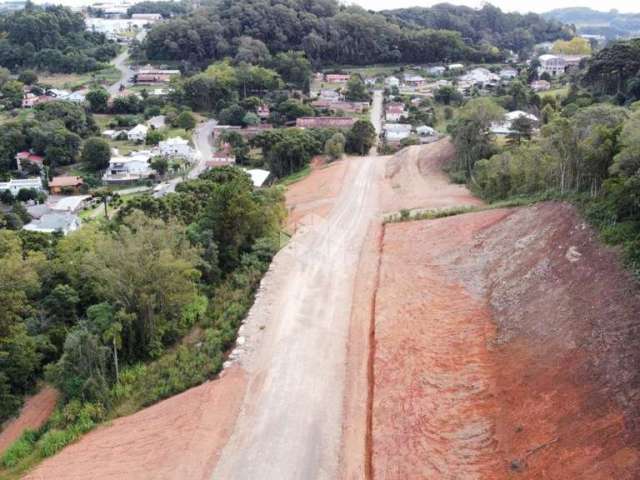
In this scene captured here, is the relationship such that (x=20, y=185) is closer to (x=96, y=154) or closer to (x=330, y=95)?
(x=96, y=154)

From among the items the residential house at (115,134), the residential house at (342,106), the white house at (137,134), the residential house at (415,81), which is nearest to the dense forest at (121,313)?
the white house at (137,134)

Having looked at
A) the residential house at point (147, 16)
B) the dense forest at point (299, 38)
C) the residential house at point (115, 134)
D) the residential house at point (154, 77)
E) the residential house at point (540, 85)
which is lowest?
the residential house at point (115, 134)

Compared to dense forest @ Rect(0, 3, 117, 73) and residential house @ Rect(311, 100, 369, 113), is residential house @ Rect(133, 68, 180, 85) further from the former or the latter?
residential house @ Rect(311, 100, 369, 113)

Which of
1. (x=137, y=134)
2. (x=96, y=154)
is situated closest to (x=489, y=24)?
(x=137, y=134)

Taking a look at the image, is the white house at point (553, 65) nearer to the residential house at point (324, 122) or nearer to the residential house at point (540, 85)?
the residential house at point (540, 85)

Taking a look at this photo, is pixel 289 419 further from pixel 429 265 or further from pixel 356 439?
pixel 429 265

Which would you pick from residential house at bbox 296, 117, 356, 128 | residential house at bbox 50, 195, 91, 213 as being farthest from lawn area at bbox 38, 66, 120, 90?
residential house at bbox 50, 195, 91, 213

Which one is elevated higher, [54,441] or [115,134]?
[115,134]
